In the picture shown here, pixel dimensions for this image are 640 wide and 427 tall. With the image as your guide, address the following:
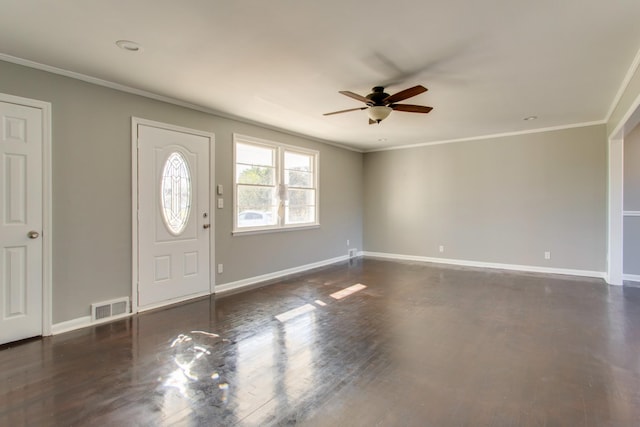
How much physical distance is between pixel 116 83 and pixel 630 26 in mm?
4606

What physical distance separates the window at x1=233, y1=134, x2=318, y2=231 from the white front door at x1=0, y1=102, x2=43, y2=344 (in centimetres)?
234

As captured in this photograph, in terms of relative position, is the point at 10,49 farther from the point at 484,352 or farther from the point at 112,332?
the point at 484,352

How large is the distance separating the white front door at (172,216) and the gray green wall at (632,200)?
21.3 feet

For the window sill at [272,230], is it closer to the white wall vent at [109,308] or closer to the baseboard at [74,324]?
the white wall vent at [109,308]

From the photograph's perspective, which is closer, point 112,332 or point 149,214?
point 112,332

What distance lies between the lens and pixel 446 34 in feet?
8.36

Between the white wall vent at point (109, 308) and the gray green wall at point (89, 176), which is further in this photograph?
the white wall vent at point (109, 308)

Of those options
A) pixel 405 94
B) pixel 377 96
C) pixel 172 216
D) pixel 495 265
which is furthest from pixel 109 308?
pixel 495 265

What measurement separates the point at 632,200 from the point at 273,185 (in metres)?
5.79

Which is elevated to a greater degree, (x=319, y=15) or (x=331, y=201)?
(x=319, y=15)

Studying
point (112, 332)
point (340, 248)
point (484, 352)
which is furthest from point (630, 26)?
point (340, 248)

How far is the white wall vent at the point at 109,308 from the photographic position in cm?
348

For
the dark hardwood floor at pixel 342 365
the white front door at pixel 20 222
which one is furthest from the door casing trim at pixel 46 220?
the dark hardwood floor at pixel 342 365

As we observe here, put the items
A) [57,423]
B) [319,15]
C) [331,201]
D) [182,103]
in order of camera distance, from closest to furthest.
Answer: [57,423], [319,15], [182,103], [331,201]
